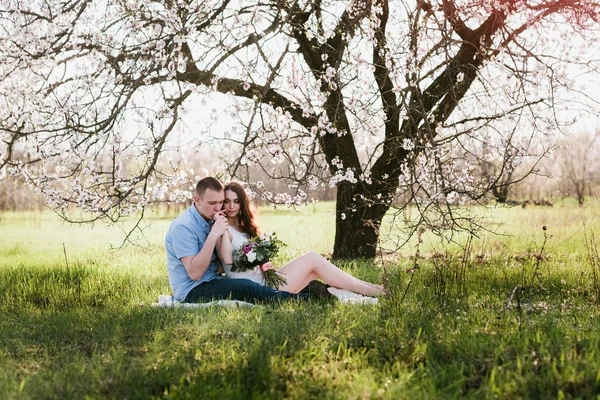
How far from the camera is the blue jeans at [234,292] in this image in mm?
6113

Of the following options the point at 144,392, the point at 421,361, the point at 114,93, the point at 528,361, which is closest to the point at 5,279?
the point at 114,93

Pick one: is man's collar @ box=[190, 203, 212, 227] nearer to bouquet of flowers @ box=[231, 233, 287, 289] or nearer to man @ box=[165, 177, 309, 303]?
man @ box=[165, 177, 309, 303]

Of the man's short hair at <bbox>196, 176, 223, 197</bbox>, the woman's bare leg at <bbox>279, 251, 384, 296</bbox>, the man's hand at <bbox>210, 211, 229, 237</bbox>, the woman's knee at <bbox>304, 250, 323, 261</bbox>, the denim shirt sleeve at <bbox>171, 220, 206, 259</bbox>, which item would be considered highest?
the man's short hair at <bbox>196, 176, 223, 197</bbox>

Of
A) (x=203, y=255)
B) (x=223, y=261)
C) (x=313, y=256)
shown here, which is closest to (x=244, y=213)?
(x=223, y=261)

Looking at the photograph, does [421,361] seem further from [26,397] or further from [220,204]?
[220,204]

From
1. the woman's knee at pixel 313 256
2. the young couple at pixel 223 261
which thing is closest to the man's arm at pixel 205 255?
the young couple at pixel 223 261

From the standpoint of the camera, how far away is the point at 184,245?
6.08m

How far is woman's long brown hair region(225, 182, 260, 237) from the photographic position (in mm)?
6734

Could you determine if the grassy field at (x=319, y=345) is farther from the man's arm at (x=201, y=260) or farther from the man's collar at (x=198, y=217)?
the man's collar at (x=198, y=217)

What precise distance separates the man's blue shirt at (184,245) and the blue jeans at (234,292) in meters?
0.10

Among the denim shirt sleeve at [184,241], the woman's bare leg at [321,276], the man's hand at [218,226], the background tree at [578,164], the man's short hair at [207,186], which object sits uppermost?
the background tree at [578,164]

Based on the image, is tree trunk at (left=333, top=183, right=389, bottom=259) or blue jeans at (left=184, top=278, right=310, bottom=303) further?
tree trunk at (left=333, top=183, right=389, bottom=259)

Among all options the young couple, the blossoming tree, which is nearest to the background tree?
the blossoming tree

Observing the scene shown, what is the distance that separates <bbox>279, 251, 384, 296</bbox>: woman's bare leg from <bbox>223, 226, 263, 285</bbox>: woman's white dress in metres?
0.27
